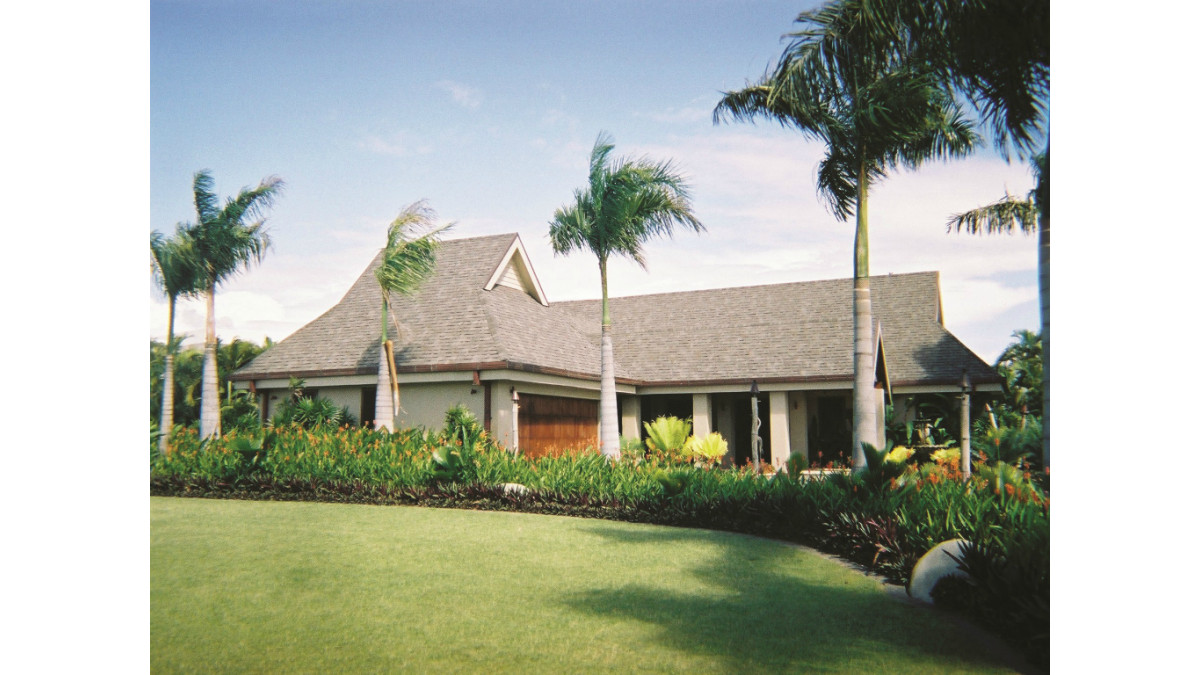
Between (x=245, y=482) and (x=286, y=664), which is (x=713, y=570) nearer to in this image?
(x=286, y=664)

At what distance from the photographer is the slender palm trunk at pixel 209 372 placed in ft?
17.1

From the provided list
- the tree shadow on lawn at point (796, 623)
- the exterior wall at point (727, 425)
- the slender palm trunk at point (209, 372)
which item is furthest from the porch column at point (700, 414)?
the slender palm trunk at point (209, 372)

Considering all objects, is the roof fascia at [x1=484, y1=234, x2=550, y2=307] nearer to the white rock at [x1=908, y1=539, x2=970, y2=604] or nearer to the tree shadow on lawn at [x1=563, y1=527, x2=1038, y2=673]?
the tree shadow on lawn at [x1=563, y1=527, x2=1038, y2=673]

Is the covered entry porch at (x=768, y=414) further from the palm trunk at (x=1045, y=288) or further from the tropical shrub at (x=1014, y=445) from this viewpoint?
the palm trunk at (x=1045, y=288)

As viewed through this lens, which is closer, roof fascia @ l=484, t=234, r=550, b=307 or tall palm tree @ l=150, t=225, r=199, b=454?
tall palm tree @ l=150, t=225, r=199, b=454

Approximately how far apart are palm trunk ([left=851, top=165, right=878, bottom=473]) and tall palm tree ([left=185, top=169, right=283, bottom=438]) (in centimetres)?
572

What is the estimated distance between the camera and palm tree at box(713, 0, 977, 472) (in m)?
5.84

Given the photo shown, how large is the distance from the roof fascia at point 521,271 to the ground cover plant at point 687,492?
292 cm

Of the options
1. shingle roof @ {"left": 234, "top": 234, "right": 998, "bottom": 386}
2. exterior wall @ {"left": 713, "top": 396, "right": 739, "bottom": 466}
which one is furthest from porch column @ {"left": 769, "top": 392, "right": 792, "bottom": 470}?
exterior wall @ {"left": 713, "top": 396, "right": 739, "bottom": 466}

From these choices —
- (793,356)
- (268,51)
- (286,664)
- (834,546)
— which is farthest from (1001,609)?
(793,356)

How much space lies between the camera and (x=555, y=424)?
1433 cm

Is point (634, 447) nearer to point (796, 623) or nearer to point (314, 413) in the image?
point (314, 413)

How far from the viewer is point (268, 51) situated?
5.36 metres
